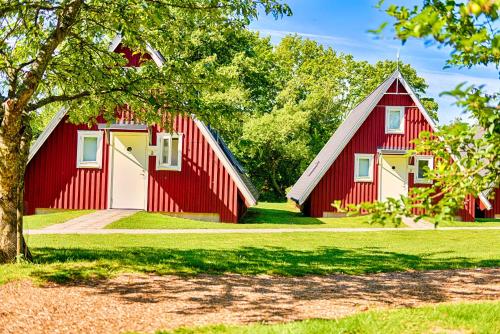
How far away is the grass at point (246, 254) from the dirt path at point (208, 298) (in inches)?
24.5

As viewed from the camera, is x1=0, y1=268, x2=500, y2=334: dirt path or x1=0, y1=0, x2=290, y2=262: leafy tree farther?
x1=0, y1=0, x2=290, y2=262: leafy tree

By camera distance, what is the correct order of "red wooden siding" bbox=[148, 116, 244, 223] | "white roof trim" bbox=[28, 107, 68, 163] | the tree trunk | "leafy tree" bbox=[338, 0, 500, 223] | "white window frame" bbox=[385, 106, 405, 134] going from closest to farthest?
"leafy tree" bbox=[338, 0, 500, 223], the tree trunk, "white roof trim" bbox=[28, 107, 68, 163], "red wooden siding" bbox=[148, 116, 244, 223], "white window frame" bbox=[385, 106, 405, 134]

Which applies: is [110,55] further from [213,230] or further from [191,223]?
[191,223]

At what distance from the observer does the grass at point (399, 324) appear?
5.50 m

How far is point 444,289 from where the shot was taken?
8.24 m

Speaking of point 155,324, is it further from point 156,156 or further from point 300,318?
point 156,156

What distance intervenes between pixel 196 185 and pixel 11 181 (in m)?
10.3

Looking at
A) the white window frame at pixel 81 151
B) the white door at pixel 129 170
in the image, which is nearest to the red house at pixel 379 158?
the white door at pixel 129 170

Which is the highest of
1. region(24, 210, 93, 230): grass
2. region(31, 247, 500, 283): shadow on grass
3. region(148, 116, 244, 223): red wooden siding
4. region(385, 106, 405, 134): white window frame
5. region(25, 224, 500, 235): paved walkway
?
region(385, 106, 405, 134): white window frame

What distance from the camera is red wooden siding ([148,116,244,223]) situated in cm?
1884

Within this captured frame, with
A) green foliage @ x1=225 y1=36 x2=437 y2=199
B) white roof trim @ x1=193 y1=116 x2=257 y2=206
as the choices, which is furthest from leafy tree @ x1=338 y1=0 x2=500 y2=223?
green foliage @ x1=225 y1=36 x2=437 y2=199

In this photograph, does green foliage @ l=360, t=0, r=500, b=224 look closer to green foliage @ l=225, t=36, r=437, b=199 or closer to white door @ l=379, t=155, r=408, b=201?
white door @ l=379, t=155, r=408, b=201

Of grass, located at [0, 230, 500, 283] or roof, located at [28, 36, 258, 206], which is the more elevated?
roof, located at [28, 36, 258, 206]

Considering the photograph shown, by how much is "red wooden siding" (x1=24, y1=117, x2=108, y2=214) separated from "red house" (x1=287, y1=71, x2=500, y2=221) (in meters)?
9.46
